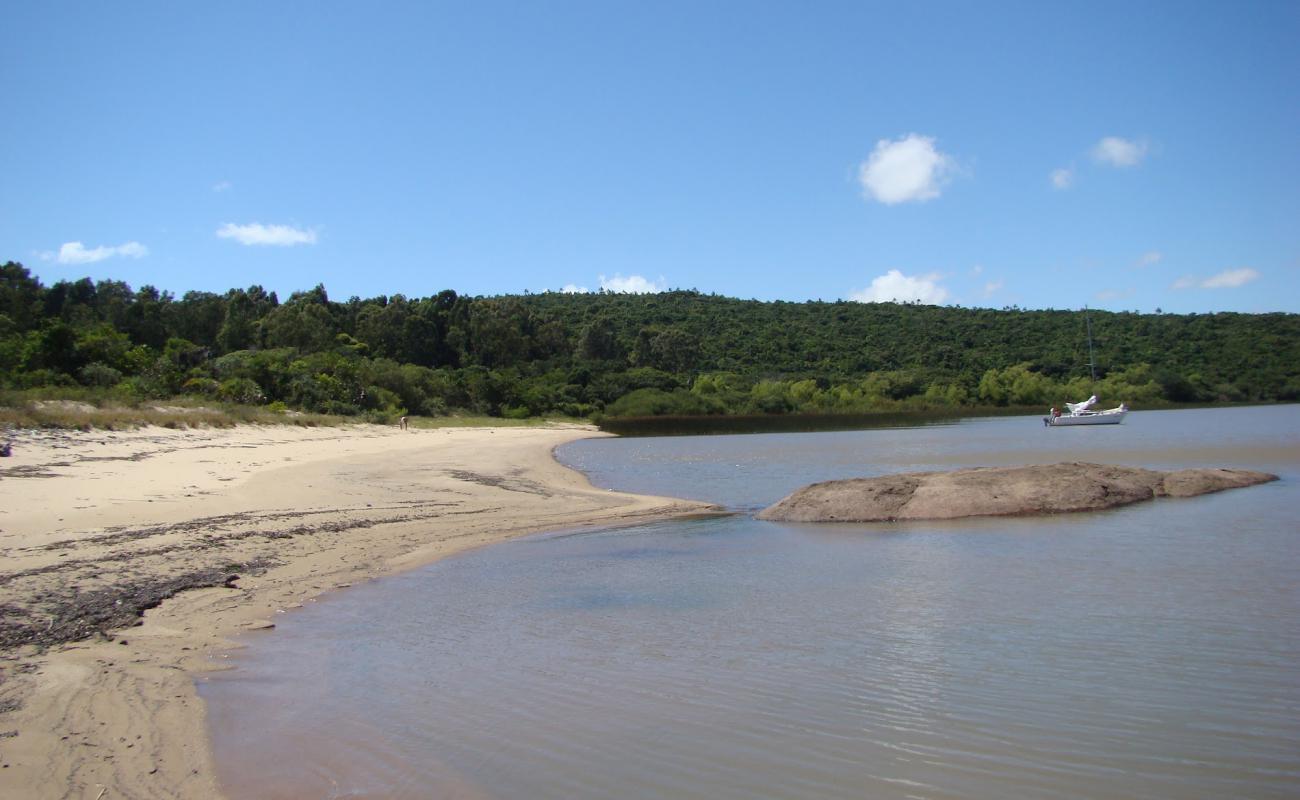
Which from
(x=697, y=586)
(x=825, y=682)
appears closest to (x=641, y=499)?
(x=697, y=586)

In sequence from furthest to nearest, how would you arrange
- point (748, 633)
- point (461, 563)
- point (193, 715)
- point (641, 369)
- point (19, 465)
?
point (641, 369) < point (19, 465) < point (461, 563) < point (748, 633) < point (193, 715)

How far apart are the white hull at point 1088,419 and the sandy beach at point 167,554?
45.7m

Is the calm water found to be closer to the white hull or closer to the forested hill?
the forested hill

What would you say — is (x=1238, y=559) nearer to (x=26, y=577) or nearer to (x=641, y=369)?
(x=26, y=577)

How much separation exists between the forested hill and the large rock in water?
3156cm

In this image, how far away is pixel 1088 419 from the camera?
61.6m

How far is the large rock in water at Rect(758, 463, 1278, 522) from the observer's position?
50.3ft

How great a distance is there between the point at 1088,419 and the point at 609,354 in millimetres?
57275

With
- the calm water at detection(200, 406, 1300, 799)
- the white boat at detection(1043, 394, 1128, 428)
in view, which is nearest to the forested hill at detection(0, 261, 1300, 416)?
the white boat at detection(1043, 394, 1128, 428)

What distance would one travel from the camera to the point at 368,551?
1238 centimetres

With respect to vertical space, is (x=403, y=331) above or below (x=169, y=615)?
above

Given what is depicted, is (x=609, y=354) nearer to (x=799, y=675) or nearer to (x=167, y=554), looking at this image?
(x=167, y=554)

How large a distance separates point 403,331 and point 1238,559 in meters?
83.8

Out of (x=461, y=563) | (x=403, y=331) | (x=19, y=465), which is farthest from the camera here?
(x=403, y=331)
